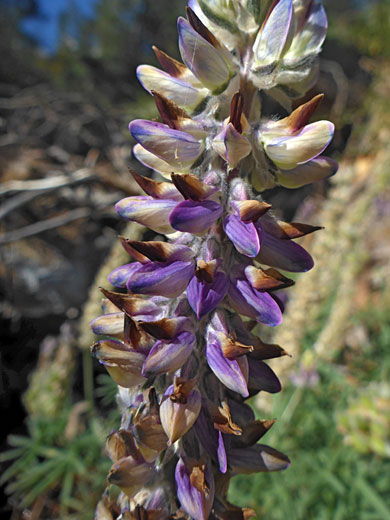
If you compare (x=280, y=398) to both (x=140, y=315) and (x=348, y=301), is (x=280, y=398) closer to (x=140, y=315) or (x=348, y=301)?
Answer: (x=348, y=301)

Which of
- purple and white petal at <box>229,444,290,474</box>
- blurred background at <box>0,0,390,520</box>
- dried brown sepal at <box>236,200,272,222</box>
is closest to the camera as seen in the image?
dried brown sepal at <box>236,200,272,222</box>

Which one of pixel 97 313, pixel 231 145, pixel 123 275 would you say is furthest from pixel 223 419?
pixel 97 313

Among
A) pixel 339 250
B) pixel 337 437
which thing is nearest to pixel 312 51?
pixel 339 250

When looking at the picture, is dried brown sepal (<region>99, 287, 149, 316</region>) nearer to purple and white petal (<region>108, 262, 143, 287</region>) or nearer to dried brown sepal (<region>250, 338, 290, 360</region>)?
purple and white petal (<region>108, 262, 143, 287</region>)

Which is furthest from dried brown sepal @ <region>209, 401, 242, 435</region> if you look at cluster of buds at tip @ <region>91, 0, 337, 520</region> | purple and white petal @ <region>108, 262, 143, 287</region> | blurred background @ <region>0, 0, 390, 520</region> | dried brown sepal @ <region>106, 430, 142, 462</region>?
blurred background @ <region>0, 0, 390, 520</region>

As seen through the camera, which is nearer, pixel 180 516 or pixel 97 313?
pixel 180 516

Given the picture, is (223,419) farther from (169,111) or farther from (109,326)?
(169,111)
